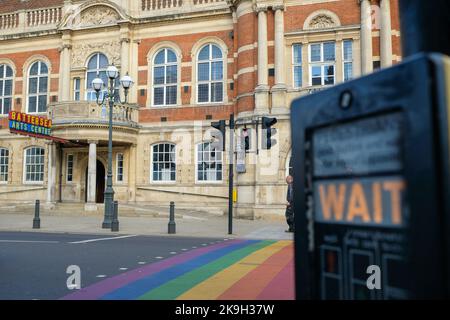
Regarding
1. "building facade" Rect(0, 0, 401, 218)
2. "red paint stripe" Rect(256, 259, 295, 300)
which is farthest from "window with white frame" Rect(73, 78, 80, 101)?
"red paint stripe" Rect(256, 259, 295, 300)

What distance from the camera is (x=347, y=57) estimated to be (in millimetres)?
21125

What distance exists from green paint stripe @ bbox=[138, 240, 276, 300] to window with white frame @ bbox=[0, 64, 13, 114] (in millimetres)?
24359

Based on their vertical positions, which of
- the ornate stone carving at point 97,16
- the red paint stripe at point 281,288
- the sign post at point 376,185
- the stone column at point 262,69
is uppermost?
the ornate stone carving at point 97,16

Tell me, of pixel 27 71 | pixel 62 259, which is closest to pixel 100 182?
pixel 27 71

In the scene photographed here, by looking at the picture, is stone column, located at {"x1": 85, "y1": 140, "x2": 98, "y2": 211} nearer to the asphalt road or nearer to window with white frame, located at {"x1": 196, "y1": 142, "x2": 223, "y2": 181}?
window with white frame, located at {"x1": 196, "y1": 142, "x2": 223, "y2": 181}

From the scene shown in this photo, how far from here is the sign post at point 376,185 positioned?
1.28 m

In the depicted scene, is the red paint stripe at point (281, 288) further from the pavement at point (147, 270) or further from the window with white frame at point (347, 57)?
the window with white frame at point (347, 57)

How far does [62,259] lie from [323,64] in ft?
54.4

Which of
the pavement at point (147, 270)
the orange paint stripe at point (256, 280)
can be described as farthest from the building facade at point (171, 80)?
the orange paint stripe at point (256, 280)

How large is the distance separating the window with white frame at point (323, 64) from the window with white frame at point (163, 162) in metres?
8.77

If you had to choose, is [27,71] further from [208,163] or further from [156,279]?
[156,279]

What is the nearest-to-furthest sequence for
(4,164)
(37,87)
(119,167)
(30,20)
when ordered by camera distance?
(119,167), (4,164), (37,87), (30,20)

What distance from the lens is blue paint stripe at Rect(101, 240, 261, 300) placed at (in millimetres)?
5189

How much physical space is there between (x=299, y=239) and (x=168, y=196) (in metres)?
22.7
